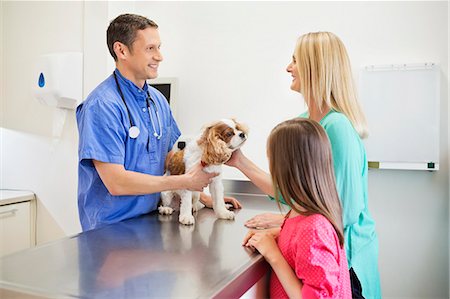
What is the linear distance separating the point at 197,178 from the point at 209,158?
0.09 meters

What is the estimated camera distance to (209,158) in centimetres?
129

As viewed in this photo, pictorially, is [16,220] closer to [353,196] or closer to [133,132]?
[133,132]

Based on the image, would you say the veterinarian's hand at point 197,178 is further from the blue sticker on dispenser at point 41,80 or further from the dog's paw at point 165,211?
the blue sticker on dispenser at point 41,80

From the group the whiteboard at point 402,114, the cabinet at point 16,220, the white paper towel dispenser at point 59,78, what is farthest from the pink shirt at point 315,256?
the cabinet at point 16,220

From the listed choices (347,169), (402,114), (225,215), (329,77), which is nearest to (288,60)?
(402,114)

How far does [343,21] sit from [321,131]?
4.62ft

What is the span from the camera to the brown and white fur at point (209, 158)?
1.29m

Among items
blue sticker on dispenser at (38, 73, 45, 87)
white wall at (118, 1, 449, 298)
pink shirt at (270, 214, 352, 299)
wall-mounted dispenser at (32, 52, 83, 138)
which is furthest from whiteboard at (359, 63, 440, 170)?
blue sticker on dispenser at (38, 73, 45, 87)

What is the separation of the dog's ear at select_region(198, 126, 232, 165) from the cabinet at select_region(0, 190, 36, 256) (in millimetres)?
1676

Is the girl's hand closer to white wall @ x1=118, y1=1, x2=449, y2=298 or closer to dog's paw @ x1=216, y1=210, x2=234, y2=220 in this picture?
dog's paw @ x1=216, y1=210, x2=234, y2=220

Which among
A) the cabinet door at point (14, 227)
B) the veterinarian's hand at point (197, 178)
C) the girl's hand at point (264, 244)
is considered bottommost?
the cabinet door at point (14, 227)

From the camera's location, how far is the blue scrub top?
130cm

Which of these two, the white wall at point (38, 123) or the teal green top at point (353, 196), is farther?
the white wall at point (38, 123)

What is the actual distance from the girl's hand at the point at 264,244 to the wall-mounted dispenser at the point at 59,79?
173 cm
